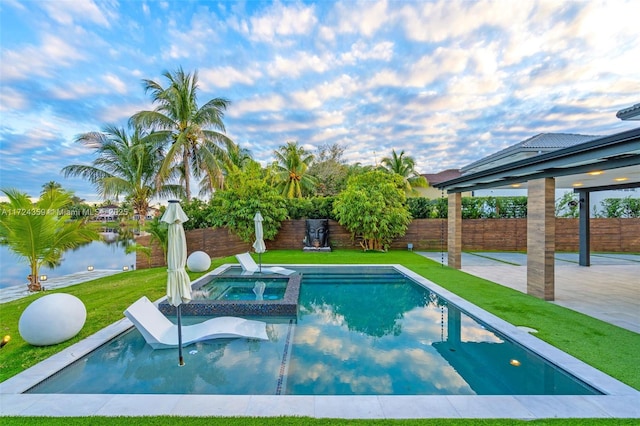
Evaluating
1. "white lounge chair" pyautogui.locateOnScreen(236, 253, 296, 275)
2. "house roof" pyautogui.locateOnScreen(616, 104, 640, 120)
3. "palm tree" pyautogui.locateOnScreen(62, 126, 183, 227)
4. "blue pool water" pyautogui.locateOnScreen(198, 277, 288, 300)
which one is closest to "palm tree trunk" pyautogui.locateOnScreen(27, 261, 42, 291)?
"blue pool water" pyautogui.locateOnScreen(198, 277, 288, 300)

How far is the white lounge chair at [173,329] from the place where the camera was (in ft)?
16.1

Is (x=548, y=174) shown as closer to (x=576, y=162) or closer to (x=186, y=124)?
(x=576, y=162)

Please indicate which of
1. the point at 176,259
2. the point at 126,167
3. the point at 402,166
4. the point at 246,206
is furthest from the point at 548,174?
the point at 126,167

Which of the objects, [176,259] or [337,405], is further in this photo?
[176,259]

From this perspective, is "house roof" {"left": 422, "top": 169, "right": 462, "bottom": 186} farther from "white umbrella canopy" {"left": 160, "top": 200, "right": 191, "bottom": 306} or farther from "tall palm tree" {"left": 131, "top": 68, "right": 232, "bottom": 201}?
"white umbrella canopy" {"left": 160, "top": 200, "right": 191, "bottom": 306}

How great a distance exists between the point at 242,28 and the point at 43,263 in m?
10.6

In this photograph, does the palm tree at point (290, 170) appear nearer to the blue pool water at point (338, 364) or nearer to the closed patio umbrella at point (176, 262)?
the blue pool water at point (338, 364)

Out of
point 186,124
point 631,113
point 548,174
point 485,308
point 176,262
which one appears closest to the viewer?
point 176,262

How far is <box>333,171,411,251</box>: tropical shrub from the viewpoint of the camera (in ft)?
50.8

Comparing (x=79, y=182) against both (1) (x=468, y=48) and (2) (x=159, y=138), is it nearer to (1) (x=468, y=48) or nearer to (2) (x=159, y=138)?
(2) (x=159, y=138)

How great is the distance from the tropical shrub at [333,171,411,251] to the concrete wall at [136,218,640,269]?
105 centimetres

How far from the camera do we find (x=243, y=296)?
848 cm

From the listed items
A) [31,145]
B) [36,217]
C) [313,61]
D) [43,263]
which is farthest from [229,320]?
[31,145]

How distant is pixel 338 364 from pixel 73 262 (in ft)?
54.3
